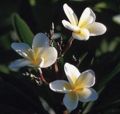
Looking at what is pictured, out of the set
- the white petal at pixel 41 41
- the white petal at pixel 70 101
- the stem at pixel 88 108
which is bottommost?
the stem at pixel 88 108

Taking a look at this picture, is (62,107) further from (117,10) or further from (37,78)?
(117,10)

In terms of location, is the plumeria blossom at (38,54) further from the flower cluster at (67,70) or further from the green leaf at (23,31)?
the green leaf at (23,31)

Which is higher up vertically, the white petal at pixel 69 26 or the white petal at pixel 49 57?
the white petal at pixel 69 26

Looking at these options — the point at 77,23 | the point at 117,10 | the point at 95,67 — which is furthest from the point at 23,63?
the point at 117,10

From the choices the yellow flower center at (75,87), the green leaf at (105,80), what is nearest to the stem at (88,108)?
the green leaf at (105,80)

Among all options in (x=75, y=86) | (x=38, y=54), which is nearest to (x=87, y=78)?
(x=75, y=86)

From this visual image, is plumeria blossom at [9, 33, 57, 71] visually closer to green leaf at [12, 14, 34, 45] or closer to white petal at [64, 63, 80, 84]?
white petal at [64, 63, 80, 84]
